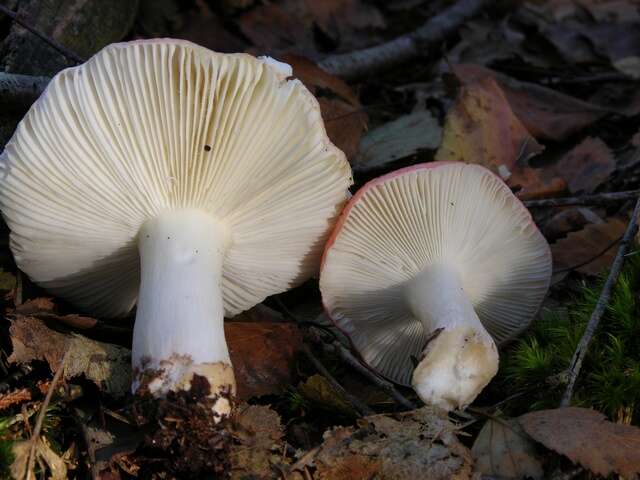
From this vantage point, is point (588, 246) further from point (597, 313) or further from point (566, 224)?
point (597, 313)

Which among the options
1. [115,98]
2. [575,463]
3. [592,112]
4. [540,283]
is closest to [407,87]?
[592,112]

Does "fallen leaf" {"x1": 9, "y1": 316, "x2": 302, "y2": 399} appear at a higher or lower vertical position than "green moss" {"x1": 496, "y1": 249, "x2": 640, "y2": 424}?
higher

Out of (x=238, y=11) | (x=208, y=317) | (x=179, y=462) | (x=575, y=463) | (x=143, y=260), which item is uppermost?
(x=238, y=11)

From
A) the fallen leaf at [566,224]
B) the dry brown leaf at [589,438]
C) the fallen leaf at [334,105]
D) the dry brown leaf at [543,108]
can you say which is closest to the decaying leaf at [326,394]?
the dry brown leaf at [589,438]

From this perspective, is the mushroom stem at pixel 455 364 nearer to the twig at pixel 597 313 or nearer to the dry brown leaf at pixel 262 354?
the twig at pixel 597 313

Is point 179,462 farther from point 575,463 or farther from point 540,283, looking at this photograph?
point 540,283

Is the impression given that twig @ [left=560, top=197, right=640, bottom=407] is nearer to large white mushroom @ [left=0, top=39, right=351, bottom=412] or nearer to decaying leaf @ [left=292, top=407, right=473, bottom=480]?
decaying leaf @ [left=292, top=407, right=473, bottom=480]

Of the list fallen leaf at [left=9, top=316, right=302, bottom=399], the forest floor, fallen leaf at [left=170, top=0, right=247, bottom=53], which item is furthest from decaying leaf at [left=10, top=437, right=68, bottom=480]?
fallen leaf at [left=170, top=0, right=247, bottom=53]
